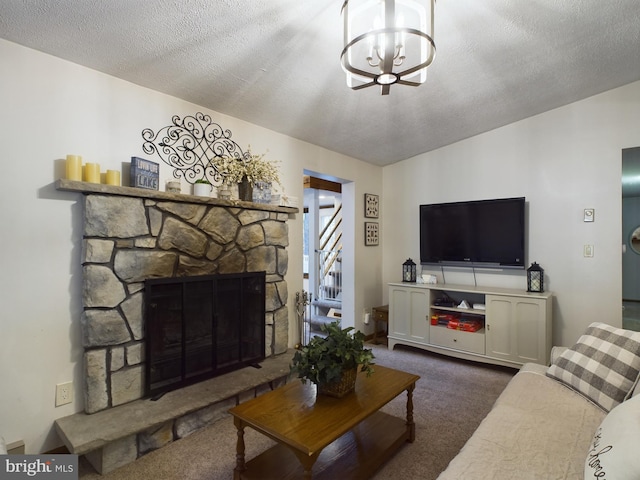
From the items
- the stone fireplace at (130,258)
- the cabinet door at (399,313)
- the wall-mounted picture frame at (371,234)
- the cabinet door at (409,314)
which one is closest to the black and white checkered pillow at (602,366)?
the cabinet door at (409,314)

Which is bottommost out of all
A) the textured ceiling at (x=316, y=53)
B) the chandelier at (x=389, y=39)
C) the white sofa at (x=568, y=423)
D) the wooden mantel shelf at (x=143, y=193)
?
the white sofa at (x=568, y=423)

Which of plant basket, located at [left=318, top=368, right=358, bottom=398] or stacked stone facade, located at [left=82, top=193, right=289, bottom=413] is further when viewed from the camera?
stacked stone facade, located at [left=82, top=193, right=289, bottom=413]

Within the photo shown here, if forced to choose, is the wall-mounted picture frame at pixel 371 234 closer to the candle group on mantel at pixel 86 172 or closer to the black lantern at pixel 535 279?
the black lantern at pixel 535 279

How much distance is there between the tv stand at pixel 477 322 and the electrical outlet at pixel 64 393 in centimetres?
313

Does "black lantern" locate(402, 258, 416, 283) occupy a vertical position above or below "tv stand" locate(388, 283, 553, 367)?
above

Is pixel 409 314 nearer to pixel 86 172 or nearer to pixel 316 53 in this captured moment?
pixel 316 53

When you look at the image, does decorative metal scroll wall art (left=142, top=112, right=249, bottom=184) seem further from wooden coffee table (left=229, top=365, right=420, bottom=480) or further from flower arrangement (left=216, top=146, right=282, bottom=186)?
wooden coffee table (left=229, top=365, right=420, bottom=480)

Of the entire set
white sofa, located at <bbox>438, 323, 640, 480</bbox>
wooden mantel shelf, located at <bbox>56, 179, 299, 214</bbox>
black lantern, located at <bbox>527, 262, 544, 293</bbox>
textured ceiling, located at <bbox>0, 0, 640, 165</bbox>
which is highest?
textured ceiling, located at <bbox>0, 0, 640, 165</bbox>

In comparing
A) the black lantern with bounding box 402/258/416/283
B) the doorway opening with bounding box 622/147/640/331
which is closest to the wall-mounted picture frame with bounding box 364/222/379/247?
the black lantern with bounding box 402/258/416/283

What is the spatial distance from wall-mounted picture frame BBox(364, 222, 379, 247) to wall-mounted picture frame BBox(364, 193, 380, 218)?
12cm

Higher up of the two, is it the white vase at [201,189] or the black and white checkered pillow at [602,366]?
the white vase at [201,189]

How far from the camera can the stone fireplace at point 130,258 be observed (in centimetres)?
211

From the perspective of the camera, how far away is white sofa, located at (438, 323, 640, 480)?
110 cm

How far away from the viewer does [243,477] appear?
1.70 metres
